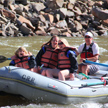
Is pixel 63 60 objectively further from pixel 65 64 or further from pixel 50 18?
pixel 50 18

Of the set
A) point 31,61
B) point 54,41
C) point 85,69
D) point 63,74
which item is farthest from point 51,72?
point 85,69

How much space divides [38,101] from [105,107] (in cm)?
113

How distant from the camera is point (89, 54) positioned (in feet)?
14.4

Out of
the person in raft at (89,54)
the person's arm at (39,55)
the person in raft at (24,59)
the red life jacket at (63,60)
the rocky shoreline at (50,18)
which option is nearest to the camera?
the red life jacket at (63,60)

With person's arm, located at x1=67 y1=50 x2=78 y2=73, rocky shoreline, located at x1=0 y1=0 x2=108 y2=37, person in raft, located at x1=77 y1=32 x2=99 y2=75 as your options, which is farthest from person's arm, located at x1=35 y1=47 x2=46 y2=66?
rocky shoreline, located at x1=0 y1=0 x2=108 y2=37

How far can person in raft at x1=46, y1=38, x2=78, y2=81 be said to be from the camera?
381cm

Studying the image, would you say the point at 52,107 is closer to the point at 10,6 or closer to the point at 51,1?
the point at 10,6

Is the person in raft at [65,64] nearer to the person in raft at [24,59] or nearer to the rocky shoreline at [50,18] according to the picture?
the person in raft at [24,59]

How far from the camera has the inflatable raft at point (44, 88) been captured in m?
3.54

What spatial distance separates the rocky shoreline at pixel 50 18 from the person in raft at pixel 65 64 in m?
9.65

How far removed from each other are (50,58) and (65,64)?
31 cm

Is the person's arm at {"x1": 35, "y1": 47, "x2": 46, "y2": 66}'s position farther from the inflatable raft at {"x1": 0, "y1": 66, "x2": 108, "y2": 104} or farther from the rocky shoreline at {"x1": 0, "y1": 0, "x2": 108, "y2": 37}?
the rocky shoreline at {"x1": 0, "y1": 0, "x2": 108, "y2": 37}

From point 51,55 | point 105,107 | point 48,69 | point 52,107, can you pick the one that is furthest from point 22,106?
point 105,107

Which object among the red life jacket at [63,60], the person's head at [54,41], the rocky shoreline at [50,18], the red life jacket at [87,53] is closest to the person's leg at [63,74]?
the red life jacket at [63,60]
